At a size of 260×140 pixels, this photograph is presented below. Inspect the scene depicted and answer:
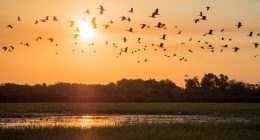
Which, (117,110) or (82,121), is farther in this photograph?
(117,110)

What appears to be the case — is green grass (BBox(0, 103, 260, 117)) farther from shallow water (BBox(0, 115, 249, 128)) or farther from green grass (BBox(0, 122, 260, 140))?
green grass (BBox(0, 122, 260, 140))

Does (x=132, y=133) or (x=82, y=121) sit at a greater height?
(x=82, y=121)

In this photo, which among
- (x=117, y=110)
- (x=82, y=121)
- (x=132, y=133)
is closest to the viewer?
(x=132, y=133)

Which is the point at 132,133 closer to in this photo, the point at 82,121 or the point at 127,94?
the point at 82,121

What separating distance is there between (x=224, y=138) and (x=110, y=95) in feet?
296

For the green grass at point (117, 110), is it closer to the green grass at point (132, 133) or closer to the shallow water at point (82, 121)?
the shallow water at point (82, 121)

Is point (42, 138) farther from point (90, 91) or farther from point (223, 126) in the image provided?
point (90, 91)

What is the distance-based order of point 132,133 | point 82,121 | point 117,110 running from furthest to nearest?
1. point 117,110
2. point 82,121
3. point 132,133

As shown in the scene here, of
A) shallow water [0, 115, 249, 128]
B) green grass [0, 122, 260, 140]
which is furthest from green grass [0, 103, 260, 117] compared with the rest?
green grass [0, 122, 260, 140]

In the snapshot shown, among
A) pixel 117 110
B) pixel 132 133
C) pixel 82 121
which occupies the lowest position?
pixel 132 133

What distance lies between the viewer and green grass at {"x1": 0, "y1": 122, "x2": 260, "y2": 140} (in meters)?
32.0

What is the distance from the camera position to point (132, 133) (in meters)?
33.2

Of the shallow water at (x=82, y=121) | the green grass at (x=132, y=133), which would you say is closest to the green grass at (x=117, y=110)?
the shallow water at (x=82, y=121)

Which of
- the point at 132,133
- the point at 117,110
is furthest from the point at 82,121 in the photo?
the point at 117,110
